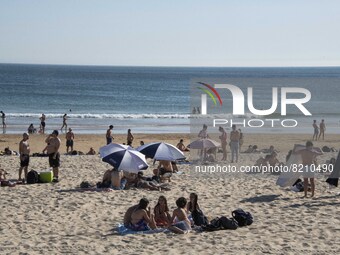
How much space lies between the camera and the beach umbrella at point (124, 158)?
13.7 m

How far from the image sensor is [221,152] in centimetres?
2192

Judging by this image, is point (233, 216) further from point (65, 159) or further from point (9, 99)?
point (9, 99)

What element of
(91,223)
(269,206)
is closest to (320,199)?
(269,206)

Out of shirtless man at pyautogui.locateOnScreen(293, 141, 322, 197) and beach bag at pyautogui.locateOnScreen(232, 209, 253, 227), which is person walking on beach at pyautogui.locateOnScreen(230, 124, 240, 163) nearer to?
shirtless man at pyautogui.locateOnScreen(293, 141, 322, 197)

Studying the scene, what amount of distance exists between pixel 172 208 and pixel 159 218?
163 centimetres

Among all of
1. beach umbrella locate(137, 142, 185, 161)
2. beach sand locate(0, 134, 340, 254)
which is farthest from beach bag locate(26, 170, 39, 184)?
beach umbrella locate(137, 142, 185, 161)

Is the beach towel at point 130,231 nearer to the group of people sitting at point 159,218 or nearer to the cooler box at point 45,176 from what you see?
the group of people sitting at point 159,218

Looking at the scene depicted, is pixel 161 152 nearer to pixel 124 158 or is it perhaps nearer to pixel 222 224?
pixel 124 158

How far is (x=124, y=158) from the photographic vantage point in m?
13.8

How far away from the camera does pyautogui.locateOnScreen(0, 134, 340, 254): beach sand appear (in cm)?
930

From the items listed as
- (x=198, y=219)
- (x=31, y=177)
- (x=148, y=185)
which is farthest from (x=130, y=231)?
(x=31, y=177)

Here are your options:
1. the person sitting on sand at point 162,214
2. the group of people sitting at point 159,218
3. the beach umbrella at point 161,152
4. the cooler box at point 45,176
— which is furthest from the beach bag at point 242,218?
the cooler box at point 45,176

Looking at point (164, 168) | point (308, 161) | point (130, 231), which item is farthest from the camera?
point (164, 168)

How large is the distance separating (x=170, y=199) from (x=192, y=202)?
100 inches
